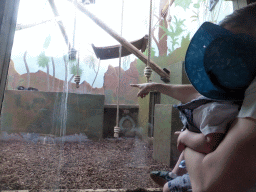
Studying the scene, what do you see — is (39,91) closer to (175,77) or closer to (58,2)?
(58,2)

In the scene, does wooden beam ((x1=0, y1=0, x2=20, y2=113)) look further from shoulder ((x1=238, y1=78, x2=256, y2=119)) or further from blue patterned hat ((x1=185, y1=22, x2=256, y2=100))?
shoulder ((x1=238, y1=78, x2=256, y2=119))

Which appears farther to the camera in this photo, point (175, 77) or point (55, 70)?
point (175, 77)

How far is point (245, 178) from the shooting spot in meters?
0.37

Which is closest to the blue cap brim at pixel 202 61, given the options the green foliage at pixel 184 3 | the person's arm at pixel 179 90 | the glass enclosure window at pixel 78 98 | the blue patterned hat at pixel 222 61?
the blue patterned hat at pixel 222 61

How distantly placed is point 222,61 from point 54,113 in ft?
3.74

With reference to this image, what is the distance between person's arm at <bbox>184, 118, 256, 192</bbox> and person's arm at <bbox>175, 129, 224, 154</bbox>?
0.08 feet

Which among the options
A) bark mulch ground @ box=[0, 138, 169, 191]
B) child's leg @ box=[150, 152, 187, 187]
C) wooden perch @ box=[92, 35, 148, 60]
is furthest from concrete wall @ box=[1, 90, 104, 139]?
child's leg @ box=[150, 152, 187, 187]

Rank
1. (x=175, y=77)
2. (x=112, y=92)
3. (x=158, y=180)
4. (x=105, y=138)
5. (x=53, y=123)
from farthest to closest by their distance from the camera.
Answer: (x=112, y=92)
(x=105, y=138)
(x=175, y=77)
(x=53, y=123)
(x=158, y=180)

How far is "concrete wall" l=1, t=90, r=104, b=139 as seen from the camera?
109 cm

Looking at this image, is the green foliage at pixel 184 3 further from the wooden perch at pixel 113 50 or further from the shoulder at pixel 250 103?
the shoulder at pixel 250 103

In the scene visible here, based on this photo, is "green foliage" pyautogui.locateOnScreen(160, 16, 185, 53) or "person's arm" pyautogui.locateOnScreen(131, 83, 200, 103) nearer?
"person's arm" pyautogui.locateOnScreen(131, 83, 200, 103)

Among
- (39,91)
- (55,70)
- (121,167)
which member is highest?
(55,70)

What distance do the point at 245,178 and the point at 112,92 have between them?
2.51 m

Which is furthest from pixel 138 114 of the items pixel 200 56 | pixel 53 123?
pixel 200 56
